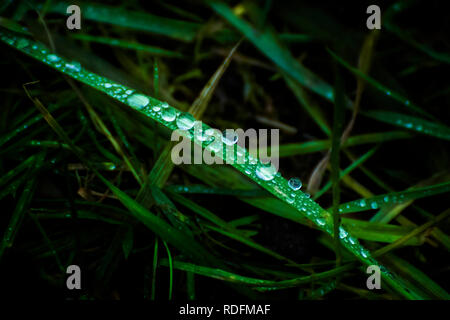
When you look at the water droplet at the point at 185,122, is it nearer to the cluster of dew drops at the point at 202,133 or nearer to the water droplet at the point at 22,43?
the cluster of dew drops at the point at 202,133

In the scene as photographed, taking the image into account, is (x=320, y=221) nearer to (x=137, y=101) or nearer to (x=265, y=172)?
(x=265, y=172)

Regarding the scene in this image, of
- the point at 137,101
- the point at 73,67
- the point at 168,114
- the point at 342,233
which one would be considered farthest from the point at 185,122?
the point at 342,233

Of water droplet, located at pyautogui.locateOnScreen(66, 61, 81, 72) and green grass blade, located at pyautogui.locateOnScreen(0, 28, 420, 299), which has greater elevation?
water droplet, located at pyautogui.locateOnScreen(66, 61, 81, 72)

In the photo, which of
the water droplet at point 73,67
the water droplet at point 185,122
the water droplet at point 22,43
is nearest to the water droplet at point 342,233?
the water droplet at point 185,122

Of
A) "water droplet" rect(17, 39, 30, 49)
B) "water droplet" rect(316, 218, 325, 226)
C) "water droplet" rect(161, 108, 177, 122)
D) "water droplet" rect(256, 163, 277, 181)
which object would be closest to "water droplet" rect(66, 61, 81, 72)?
"water droplet" rect(17, 39, 30, 49)

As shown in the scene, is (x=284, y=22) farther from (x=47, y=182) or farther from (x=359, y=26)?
(x=47, y=182)

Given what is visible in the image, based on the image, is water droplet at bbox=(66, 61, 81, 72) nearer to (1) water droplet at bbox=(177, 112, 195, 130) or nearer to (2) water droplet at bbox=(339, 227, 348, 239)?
(1) water droplet at bbox=(177, 112, 195, 130)

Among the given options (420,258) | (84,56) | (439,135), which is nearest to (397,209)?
(420,258)
